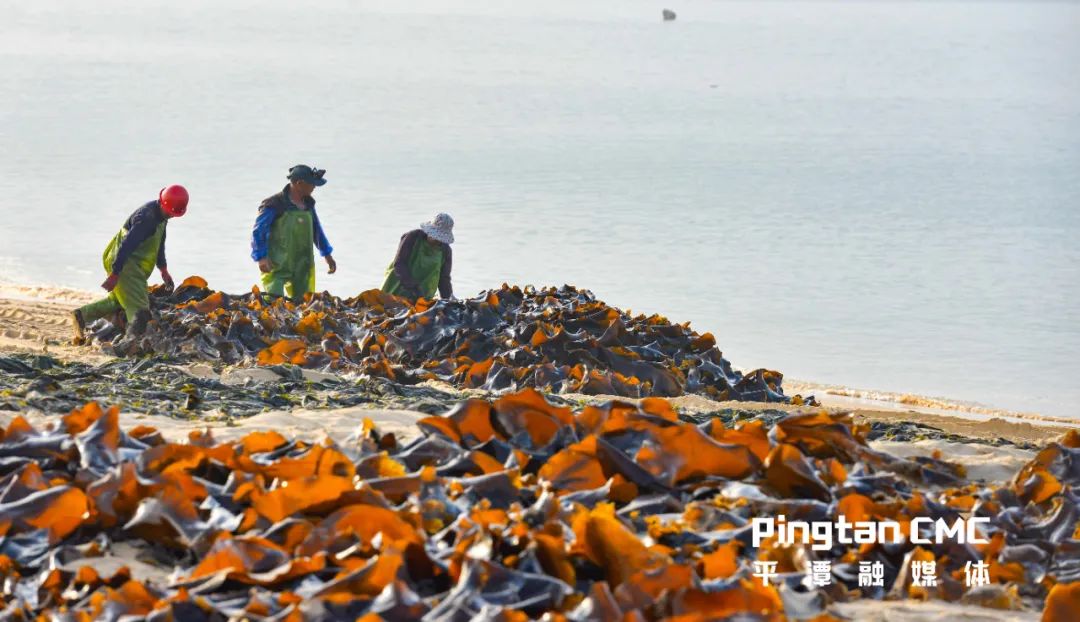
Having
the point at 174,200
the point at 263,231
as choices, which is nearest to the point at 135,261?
the point at 174,200

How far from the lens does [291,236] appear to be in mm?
10805

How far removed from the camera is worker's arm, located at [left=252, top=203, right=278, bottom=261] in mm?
10664

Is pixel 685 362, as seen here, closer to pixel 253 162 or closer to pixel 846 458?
pixel 846 458

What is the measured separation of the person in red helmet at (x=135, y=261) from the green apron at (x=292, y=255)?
1083 millimetres

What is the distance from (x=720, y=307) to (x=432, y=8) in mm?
61589

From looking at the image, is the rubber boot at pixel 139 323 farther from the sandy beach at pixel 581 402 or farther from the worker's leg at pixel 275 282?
the worker's leg at pixel 275 282

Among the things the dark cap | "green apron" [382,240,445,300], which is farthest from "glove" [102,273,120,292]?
"green apron" [382,240,445,300]

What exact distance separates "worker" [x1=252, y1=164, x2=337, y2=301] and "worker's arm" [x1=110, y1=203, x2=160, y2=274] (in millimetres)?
1041

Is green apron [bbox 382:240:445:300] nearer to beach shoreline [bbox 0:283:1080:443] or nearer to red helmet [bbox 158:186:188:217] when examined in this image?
red helmet [bbox 158:186:188:217]

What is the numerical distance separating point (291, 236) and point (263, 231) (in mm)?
219

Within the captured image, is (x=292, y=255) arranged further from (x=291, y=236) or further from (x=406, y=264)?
(x=406, y=264)

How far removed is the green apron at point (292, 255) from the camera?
10719mm

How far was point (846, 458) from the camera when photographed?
4879 millimetres

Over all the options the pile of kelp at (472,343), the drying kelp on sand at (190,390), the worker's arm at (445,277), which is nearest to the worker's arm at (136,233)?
the pile of kelp at (472,343)
